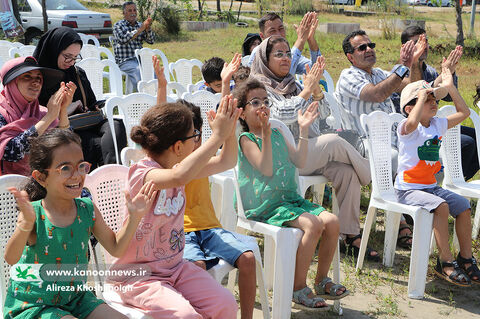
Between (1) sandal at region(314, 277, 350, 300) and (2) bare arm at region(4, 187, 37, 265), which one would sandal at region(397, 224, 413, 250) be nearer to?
(1) sandal at region(314, 277, 350, 300)

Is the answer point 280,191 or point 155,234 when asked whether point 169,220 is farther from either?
point 280,191

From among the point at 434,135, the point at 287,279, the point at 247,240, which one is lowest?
the point at 287,279

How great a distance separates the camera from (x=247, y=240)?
328cm

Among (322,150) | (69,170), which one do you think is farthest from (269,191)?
(69,170)

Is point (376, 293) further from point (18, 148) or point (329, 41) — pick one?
point (329, 41)

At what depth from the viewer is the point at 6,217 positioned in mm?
2637

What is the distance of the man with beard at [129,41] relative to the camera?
28.9ft

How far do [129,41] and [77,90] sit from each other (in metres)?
4.27

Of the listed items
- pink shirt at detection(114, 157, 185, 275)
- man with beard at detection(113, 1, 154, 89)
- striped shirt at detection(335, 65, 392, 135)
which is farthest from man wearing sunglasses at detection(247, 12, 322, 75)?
man with beard at detection(113, 1, 154, 89)

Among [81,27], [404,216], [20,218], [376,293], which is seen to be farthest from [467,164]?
[81,27]

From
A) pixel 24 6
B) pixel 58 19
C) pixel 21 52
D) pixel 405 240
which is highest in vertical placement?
pixel 24 6

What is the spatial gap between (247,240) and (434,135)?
1856 mm

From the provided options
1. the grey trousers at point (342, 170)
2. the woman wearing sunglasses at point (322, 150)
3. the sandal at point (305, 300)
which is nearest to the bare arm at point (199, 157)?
the sandal at point (305, 300)

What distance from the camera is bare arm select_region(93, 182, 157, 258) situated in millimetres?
2502
